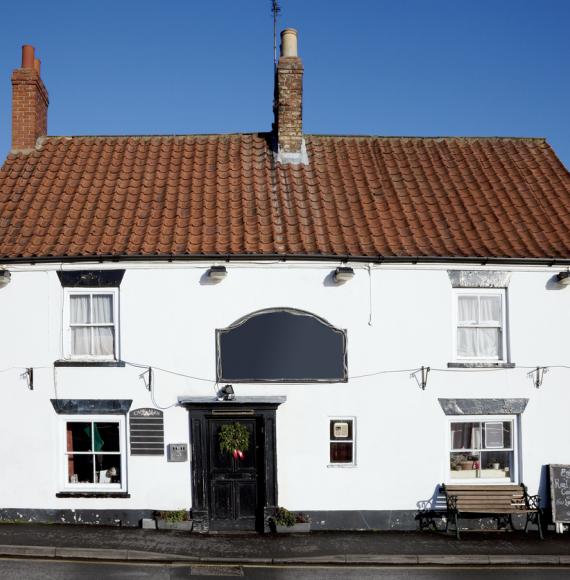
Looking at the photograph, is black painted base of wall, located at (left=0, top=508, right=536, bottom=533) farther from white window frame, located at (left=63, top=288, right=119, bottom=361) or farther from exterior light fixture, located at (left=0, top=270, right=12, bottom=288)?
exterior light fixture, located at (left=0, top=270, right=12, bottom=288)

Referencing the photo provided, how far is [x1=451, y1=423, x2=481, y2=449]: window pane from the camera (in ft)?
46.6

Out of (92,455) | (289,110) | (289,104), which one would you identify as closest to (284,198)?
(289,110)

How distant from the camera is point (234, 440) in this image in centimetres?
1371

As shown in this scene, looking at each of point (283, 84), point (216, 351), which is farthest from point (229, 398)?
point (283, 84)

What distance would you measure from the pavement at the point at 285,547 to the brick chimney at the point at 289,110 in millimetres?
8651

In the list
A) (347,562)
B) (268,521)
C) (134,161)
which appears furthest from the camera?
(134,161)

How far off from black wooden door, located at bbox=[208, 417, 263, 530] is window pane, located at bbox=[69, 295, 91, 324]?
3252mm

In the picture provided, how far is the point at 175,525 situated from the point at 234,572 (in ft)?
7.83

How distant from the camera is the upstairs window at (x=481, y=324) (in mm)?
14203

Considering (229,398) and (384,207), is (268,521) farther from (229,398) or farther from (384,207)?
(384,207)

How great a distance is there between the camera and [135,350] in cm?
1378

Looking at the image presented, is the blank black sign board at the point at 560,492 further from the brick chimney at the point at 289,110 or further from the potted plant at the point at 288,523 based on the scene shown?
the brick chimney at the point at 289,110

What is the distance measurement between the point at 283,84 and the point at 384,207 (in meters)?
4.16

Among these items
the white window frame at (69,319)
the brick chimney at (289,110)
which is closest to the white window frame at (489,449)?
the white window frame at (69,319)
